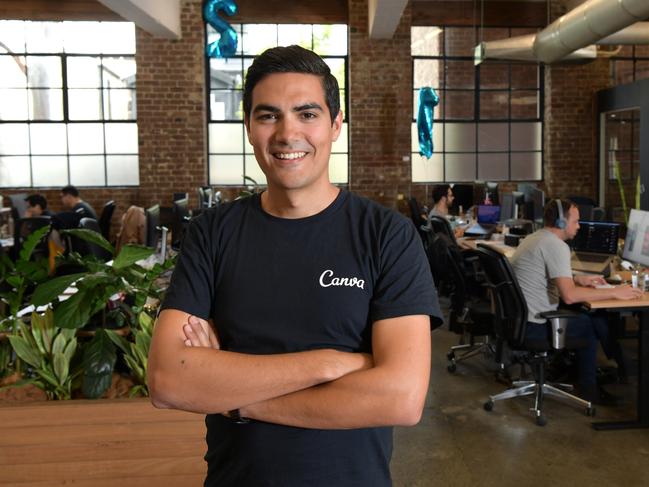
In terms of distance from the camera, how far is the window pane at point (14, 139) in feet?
34.4

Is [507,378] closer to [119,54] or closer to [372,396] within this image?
[372,396]

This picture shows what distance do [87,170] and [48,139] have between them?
701 mm

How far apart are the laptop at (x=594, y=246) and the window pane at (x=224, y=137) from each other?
6.41 metres

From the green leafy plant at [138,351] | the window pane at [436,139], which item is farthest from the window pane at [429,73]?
the green leafy plant at [138,351]

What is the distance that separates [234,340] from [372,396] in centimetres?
27

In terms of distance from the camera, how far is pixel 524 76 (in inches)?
447

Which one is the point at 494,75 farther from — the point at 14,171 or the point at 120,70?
the point at 14,171

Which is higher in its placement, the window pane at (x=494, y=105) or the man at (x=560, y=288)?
the window pane at (x=494, y=105)

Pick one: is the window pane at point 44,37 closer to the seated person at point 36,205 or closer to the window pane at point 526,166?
the seated person at point 36,205

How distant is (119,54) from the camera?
10562 millimetres

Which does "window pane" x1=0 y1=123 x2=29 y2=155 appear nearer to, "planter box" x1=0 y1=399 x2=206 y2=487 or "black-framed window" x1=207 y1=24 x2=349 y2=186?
"black-framed window" x1=207 y1=24 x2=349 y2=186

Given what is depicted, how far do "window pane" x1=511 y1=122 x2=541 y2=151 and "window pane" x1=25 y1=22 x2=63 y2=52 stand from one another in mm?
6905

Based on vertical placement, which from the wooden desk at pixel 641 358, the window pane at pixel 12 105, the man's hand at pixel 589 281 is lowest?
A: the wooden desk at pixel 641 358

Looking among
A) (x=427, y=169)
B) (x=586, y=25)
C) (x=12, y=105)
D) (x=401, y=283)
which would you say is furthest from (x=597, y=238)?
(x=12, y=105)
